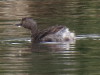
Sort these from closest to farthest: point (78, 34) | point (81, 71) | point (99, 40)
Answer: point (81, 71) < point (99, 40) < point (78, 34)

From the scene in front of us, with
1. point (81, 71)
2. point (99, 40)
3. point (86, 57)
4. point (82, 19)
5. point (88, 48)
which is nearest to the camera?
point (81, 71)

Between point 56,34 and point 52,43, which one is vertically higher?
point 56,34

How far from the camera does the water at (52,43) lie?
486 inches

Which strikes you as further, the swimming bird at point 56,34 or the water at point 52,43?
the swimming bird at point 56,34

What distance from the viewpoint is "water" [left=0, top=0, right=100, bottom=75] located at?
12344mm

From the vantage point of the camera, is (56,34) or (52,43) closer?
(52,43)

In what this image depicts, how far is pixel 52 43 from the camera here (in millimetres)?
15672

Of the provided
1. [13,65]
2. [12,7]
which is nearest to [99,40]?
[13,65]

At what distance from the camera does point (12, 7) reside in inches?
858

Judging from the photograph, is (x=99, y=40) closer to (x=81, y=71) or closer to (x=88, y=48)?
(x=88, y=48)

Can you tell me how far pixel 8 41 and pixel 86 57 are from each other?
9.37 feet

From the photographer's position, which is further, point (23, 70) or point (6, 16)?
point (6, 16)

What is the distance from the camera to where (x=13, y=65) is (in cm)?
1270

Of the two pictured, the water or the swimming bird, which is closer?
the water
